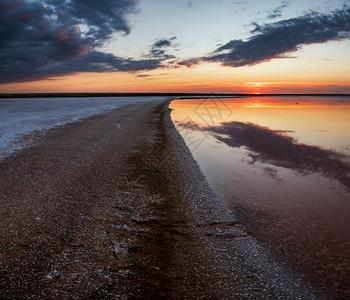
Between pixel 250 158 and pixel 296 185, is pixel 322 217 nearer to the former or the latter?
pixel 296 185

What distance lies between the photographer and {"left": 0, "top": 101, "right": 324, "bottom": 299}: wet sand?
352 cm

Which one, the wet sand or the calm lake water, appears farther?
the calm lake water

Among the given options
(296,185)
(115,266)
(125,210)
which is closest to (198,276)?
(115,266)

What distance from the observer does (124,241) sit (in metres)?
4.62

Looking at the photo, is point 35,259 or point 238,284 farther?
point 35,259

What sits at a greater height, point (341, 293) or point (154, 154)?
point (154, 154)

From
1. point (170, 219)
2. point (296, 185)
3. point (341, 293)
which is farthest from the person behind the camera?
point (296, 185)

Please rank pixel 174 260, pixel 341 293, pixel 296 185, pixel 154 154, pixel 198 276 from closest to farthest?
pixel 341 293
pixel 198 276
pixel 174 260
pixel 296 185
pixel 154 154

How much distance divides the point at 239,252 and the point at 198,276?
1.09m

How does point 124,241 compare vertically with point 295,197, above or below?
above

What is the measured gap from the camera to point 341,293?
3559 mm

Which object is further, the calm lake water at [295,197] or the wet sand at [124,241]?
the calm lake water at [295,197]

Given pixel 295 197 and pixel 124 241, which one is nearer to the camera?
pixel 124 241

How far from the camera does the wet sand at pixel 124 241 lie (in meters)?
3.52
